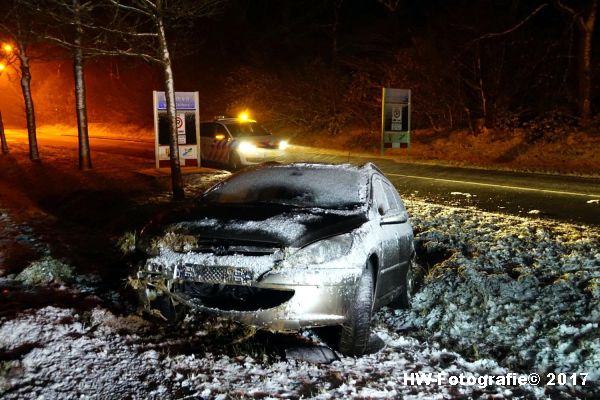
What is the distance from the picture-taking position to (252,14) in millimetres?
39812

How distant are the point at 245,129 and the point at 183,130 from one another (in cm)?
266

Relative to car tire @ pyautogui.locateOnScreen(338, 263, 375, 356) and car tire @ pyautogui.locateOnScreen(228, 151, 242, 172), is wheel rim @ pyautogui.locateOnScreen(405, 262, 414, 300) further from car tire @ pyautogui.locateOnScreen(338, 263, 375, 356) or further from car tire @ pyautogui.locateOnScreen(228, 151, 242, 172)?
car tire @ pyautogui.locateOnScreen(228, 151, 242, 172)

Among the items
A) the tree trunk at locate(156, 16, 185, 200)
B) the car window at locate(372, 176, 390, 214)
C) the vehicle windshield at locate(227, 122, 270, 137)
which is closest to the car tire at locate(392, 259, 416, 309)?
the car window at locate(372, 176, 390, 214)

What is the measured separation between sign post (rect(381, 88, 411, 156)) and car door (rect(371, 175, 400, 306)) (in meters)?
15.2

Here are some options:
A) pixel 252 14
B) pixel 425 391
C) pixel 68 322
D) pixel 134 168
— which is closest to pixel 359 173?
pixel 425 391

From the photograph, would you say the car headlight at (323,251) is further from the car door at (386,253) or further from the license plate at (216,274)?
the car door at (386,253)

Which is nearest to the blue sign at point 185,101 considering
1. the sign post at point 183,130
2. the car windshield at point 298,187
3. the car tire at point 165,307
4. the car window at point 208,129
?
the sign post at point 183,130

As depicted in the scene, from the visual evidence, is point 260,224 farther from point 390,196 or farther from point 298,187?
point 390,196

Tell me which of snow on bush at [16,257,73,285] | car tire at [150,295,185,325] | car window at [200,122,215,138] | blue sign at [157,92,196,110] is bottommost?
snow on bush at [16,257,73,285]

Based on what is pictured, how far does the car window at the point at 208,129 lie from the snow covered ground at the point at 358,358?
12.1 meters

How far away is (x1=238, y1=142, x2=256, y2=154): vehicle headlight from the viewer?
16906 mm

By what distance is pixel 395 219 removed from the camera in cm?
581

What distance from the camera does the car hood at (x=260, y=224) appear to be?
4.64m

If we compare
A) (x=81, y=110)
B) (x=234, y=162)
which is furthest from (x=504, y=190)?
(x=81, y=110)
